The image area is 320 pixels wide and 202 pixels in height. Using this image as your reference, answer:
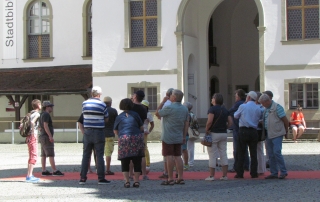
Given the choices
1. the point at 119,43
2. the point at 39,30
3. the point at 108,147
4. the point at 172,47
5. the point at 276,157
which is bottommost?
the point at 276,157

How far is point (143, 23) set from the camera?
27.1 m

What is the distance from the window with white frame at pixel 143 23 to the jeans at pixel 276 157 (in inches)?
560

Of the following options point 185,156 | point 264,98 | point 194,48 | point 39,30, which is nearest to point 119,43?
point 194,48

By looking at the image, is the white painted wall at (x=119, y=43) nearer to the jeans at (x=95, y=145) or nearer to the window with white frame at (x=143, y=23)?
the window with white frame at (x=143, y=23)

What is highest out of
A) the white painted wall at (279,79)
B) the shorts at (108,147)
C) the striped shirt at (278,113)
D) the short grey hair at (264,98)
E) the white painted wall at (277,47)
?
the white painted wall at (277,47)

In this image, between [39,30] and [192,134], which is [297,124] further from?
[39,30]

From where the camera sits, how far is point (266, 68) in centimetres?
2534

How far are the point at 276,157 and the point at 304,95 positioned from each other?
1246 cm

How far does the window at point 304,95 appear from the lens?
25.0 m

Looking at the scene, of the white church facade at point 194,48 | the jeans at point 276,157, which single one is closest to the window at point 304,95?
the white church facade at point 194,48

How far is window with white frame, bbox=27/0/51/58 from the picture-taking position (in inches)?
1277

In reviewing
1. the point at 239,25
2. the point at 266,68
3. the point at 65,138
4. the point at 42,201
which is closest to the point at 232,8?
the point at 239,25

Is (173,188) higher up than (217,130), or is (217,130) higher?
(217,130)

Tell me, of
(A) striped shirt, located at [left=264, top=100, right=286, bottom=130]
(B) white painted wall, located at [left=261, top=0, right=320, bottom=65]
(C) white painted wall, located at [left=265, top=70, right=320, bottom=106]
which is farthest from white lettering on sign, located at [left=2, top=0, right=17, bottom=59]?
(A) striped shirt, located at [left=264, top=100, right=286, bottom=130]
